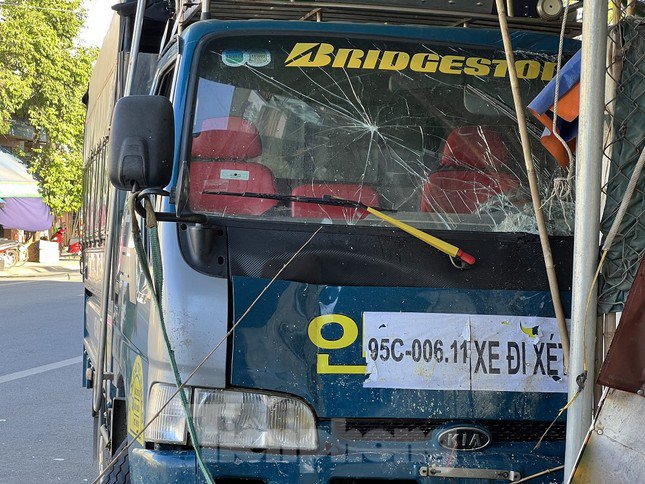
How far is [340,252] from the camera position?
11.4 ft

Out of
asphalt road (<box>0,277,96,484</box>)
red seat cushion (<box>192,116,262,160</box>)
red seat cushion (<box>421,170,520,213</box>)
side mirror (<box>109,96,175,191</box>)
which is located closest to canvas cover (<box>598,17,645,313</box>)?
red seat cushion (<box>421,170,520,213</box>)

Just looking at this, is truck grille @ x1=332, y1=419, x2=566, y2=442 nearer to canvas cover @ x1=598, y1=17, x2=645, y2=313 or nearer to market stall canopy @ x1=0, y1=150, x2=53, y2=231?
canvas cover @ x1=598, y1=17, x2=645, y2=313

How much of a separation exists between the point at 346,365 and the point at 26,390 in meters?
6.85

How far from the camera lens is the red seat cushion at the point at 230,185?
3621 millimetres

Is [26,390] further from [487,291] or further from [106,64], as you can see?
[487,291]

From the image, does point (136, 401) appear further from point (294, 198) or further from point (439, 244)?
point (439, 244)

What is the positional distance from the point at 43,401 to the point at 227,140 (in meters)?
6.05

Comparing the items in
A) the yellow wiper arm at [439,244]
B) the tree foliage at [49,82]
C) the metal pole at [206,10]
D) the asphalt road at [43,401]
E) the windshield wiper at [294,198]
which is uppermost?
the tree foliage at [49,82]

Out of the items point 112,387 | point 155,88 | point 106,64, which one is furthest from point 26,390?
point 155,88

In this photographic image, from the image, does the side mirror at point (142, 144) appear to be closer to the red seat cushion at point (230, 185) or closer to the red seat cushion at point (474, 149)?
the red seat cushion at point (230, 185)

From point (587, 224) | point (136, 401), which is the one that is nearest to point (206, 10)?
point (136, 401)

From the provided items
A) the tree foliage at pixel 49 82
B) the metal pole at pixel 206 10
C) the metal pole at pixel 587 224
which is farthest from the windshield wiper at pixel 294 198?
the tree foliage at pixel 49 82

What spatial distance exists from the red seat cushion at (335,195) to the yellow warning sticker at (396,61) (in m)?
0.51

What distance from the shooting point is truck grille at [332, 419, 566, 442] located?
11.1 ft
